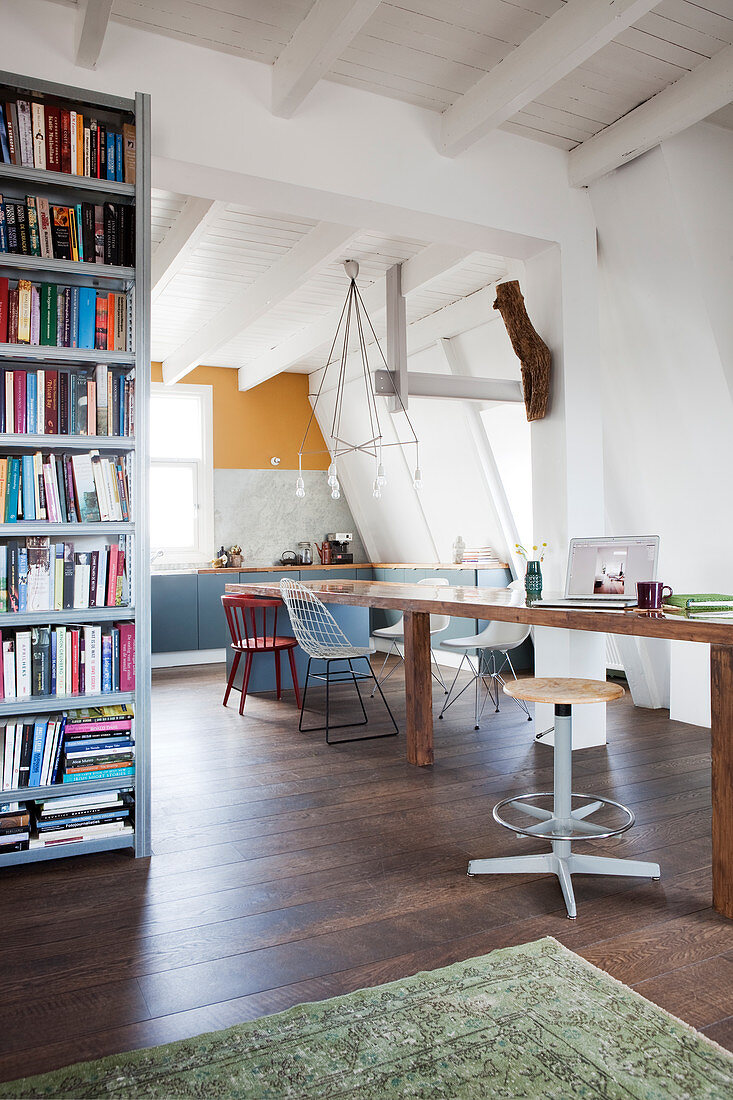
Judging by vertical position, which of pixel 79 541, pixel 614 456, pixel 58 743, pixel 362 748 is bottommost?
pixel 362 748

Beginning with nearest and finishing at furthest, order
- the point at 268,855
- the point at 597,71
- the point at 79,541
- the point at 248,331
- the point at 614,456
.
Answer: the point at 268,855 → the point at 79,541 → the point at 597,71 → the point at 614,456 → the point at 248,331

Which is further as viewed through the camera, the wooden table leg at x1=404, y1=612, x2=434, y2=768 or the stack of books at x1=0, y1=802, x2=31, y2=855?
the wooden table leg at x1=404, y1=612, x2=434, y2=768

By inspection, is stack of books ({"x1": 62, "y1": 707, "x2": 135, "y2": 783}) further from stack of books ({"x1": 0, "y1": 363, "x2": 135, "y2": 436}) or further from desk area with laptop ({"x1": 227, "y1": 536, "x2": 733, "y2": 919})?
desk area with laptop ({"x1": 227, "y1": 536, "x2": 733, "y2": 919})

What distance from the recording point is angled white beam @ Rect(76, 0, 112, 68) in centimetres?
277

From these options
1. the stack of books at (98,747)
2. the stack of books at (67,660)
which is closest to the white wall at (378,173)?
the stack of books at (67,660)

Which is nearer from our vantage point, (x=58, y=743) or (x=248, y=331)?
(x=58, y=743)

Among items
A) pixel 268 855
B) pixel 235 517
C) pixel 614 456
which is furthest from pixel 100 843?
pixel 235 517

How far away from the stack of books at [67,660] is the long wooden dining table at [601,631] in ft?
4.61

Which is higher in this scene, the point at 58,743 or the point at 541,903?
the point at 58,743

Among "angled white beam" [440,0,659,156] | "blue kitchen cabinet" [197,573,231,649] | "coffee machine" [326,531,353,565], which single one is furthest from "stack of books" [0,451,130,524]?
"coffee machine" [326,531,353,565]

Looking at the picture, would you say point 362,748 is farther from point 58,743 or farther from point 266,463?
point 266,463

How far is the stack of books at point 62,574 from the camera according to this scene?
282cm

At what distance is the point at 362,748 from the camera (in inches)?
169

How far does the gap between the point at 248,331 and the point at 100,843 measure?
5.24 m
